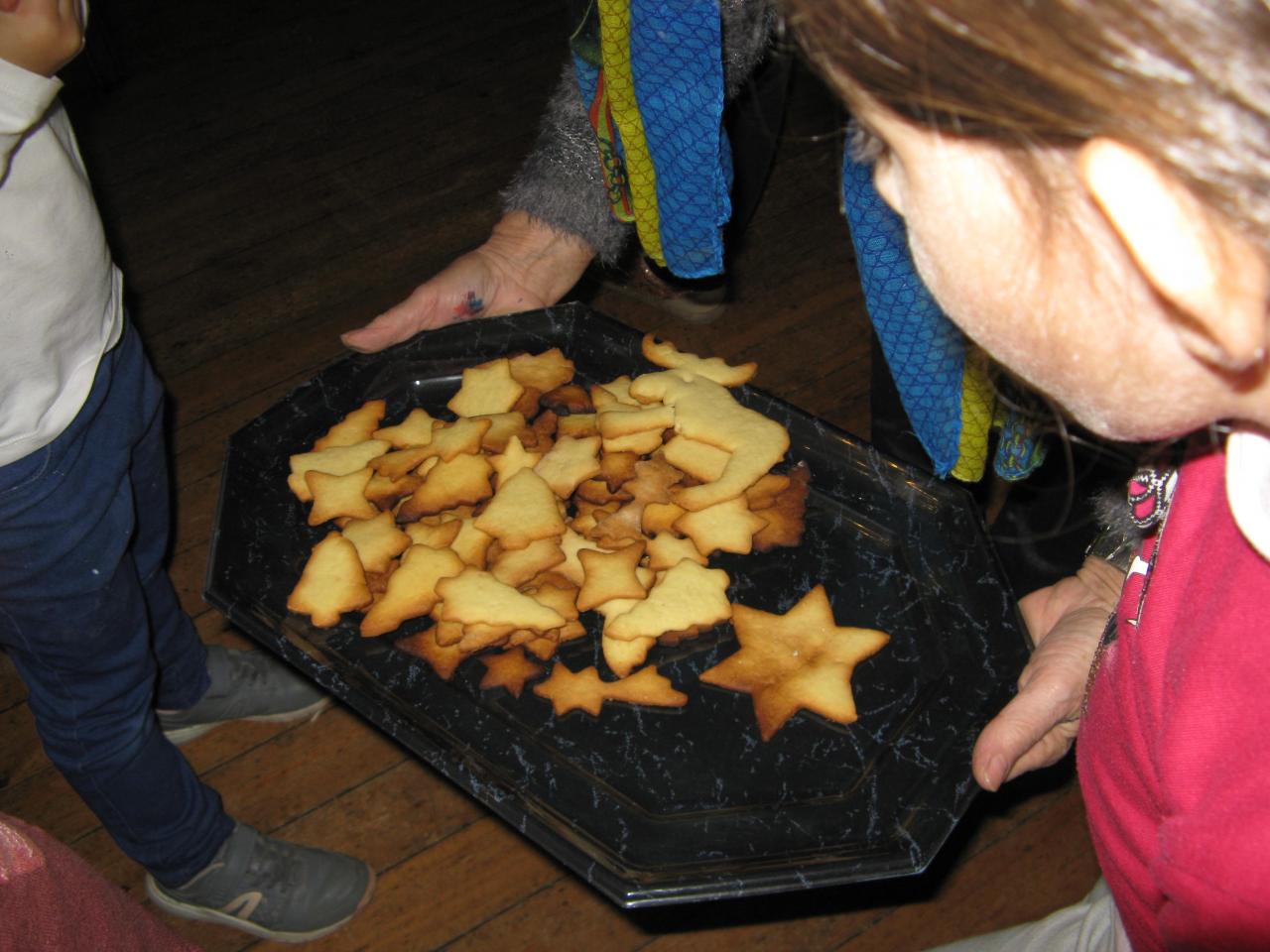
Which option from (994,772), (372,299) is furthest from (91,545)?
(372,299)

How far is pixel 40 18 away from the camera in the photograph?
935mm

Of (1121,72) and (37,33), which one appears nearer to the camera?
(1121,72)

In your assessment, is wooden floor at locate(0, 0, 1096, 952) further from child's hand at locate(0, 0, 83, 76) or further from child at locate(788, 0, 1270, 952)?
child's hand at locate(0, 0, 83, 76)

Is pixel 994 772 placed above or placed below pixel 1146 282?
below

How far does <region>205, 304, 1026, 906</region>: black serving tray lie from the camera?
2.97 feet

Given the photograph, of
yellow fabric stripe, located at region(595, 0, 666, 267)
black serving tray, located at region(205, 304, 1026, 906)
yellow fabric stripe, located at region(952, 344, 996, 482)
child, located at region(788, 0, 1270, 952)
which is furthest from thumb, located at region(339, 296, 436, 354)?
child, located at region(788, 0, 1270, 952)

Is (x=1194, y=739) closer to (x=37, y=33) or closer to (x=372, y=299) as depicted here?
(x=37, y=33)

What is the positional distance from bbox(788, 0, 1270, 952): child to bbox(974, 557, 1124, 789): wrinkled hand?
15 cm

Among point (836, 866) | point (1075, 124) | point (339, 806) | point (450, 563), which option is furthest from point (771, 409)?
point (339, 806)

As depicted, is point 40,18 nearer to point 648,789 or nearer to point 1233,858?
point 648,789

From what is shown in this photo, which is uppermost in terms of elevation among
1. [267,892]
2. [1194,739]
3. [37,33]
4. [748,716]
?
[37,33]

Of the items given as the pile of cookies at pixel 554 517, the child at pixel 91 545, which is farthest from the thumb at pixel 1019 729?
the child at pixel 91 545

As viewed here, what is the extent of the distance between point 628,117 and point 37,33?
1.86ft

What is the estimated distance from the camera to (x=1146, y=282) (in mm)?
445
